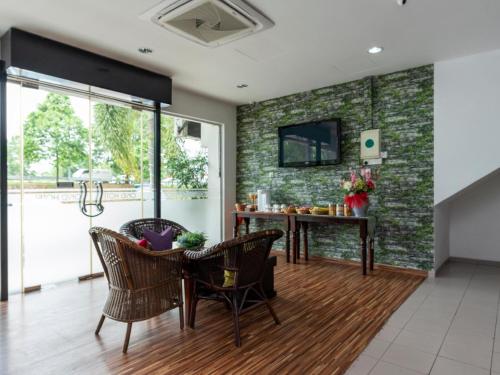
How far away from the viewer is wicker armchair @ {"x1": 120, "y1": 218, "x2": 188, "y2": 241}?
133 inches

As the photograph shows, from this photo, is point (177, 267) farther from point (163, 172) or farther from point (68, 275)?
point (163, 172)

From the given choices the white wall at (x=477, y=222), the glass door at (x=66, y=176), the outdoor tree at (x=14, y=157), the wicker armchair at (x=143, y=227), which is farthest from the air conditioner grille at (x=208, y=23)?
the white wall at (x=477, y=222)

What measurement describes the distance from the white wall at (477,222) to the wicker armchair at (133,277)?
4.47 metres

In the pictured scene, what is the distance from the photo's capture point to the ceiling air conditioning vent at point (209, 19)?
2662 mm

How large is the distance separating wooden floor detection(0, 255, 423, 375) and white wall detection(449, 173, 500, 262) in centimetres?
190

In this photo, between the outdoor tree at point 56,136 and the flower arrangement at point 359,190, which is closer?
the outdoor tree at point 56,136

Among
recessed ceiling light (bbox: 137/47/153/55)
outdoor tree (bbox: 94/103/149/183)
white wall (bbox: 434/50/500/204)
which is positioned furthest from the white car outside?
white wall (bbox: 434/50/500/204)

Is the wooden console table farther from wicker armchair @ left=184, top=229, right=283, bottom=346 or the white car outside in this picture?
the white car outside

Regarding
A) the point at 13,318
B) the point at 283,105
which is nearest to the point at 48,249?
the point at 13,318

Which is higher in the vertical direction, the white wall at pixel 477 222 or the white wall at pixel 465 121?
the white wall at pixel 465 121

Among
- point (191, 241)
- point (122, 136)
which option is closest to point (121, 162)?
point (122, 136)

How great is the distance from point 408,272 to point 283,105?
327 centimetres

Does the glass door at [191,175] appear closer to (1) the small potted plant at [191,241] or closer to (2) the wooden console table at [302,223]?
(2) the wooden console table at [302,223]

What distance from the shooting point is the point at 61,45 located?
11.2ft
